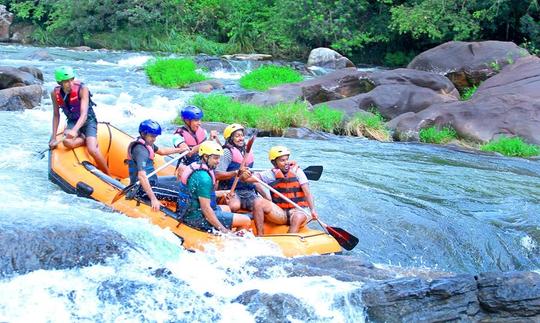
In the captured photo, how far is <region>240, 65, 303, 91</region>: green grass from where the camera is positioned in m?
19.3

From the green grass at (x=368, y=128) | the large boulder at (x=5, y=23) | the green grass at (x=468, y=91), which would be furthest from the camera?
the large boulder at (x=5, y=23)

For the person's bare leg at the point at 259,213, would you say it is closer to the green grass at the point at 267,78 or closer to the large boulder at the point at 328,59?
the green grass at the point at 267,78

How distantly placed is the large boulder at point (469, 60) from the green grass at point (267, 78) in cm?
342

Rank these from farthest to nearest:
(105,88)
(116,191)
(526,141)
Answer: (105,88), (526,141), (116,191)

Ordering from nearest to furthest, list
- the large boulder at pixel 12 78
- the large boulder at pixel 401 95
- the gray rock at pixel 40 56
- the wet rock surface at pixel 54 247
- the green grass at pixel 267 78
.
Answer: the wet rock surface at pixel 54 247 < the large boulder at pixel 12 78 < the large boulder at pixel 401 95 < the green grass at pixel 267 78 < the gray rock at pixel 40 56

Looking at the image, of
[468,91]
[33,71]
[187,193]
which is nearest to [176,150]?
[187,193]

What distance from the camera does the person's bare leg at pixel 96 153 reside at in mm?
8250

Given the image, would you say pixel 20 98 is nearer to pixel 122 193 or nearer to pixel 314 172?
pixel 122 193

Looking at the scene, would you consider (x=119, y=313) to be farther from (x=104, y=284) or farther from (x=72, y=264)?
(x=72, y=264)

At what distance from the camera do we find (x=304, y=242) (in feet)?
22.0

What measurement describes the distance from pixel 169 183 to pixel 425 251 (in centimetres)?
268

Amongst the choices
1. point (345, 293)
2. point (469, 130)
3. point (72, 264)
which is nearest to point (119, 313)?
point (72, 264)

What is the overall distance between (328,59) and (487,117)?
10.7 meters

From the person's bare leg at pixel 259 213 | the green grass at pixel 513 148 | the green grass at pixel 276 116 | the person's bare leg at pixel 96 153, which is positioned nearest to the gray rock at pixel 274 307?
the person's bare leg at pixel 259 213
